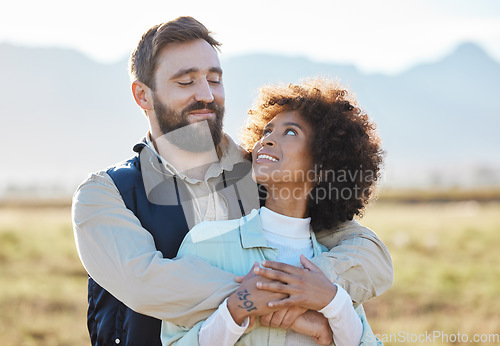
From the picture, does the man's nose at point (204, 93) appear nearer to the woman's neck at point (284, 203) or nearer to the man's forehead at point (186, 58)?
the man's forehead at point (186, 58)

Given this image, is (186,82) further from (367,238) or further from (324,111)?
(367,238)

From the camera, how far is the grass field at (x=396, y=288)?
8195 mm

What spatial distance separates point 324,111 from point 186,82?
86cm

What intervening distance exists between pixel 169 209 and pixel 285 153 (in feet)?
2.29

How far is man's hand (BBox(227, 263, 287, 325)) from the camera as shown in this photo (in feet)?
9.21

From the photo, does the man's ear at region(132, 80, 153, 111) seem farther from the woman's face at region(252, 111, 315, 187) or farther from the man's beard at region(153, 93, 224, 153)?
the woman's face at region(252, 111, 315, 187)

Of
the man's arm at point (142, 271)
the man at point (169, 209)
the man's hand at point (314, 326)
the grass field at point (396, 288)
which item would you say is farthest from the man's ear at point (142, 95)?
the grass field at point (396, 288)

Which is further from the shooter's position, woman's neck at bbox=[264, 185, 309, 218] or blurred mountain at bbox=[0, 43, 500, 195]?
blurred mountain at bbox=[0, 43, 500, 195]

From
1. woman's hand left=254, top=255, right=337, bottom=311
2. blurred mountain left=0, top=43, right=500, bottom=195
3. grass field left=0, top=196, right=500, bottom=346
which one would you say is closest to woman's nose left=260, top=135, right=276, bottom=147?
woman's hand left=254, top=255, right=337, bottom=311

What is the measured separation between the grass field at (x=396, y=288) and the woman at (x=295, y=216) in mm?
4846

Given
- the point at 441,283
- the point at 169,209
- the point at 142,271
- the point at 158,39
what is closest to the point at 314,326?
the point at 142,271

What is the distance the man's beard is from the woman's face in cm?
38

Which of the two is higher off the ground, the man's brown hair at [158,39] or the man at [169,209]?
the man's brown hair at [158,39]

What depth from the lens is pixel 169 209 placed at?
3.32 metres
